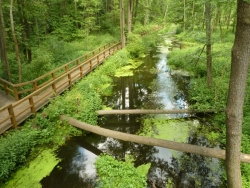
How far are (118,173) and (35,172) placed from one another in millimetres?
2515

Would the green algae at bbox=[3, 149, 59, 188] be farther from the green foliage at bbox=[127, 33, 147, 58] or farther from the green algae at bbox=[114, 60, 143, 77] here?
the green foliage at bbox=[127, 33, 147, 58]

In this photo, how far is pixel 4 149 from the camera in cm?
513

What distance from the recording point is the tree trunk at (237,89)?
2908mm

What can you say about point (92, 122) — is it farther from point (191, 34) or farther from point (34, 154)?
point (191, 34)

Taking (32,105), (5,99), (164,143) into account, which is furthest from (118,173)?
(5,99)

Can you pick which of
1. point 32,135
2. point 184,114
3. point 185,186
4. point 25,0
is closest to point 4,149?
point 32,135

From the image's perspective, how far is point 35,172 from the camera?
540 centimetres

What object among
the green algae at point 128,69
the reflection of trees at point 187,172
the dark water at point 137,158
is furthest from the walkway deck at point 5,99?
the green algae at point 128,69

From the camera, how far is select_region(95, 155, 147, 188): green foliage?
491 cm

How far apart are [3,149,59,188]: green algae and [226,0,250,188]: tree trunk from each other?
16.1 ft

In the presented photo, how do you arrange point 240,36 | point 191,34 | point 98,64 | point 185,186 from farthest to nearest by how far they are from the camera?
1. point 98,64
2. point 191,34
3. point 185,186
4. point 240,36

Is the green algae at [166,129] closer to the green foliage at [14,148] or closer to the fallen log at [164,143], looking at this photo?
the fallen log at [164,143]

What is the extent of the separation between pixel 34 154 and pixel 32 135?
648 mm

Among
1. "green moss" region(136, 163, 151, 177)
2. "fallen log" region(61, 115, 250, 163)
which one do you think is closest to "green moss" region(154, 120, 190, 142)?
"fallen log" region(61, 115, 250, 163)
